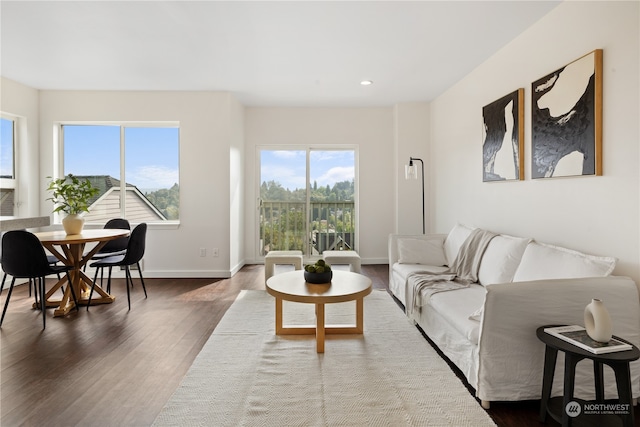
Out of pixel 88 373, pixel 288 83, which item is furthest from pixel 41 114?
pixel 88 373

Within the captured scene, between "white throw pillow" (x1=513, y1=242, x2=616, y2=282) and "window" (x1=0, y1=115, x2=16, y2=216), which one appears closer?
"white throw pillow" (x1=513, y1=242, x2=616, y2=282)

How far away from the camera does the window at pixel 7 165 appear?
475 cm

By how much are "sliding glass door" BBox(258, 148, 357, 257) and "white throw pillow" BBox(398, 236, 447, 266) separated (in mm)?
2149

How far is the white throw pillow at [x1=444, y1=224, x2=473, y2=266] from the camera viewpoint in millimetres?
3850

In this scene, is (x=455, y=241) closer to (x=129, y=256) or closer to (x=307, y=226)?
(x=307, y=226)

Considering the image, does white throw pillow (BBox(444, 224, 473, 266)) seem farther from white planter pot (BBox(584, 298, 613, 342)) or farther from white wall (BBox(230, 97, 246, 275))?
white wall (BBox(230, 97, 246, 275))

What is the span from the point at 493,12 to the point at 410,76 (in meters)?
1.62

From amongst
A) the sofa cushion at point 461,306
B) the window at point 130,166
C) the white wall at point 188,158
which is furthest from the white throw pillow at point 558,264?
the window at point 130,166

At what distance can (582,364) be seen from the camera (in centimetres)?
205

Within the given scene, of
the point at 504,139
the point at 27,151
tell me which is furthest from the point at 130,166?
the point at 504,139

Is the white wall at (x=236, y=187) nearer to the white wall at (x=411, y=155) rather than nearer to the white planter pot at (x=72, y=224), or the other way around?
the white planter pot at (x=72, y=224)

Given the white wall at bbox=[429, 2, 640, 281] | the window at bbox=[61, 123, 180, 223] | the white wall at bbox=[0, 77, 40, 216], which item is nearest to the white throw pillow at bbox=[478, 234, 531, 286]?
the white wall at bbox=[429, 2, 640, 281]

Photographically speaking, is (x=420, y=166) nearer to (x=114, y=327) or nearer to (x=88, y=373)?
(x=114, y=327)

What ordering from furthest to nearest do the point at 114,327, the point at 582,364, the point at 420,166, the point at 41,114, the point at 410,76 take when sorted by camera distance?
the point at 420,166
the point at 41,114
the point at 410,76
the point at 114,327
the point at 582,364
